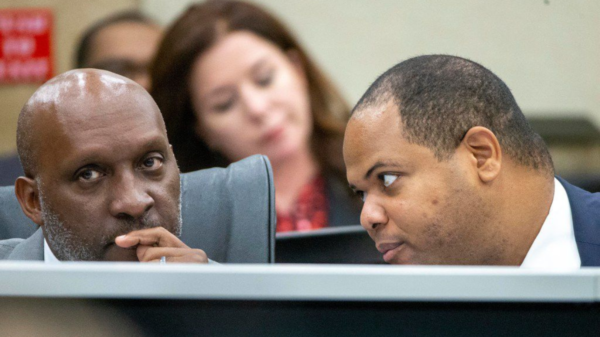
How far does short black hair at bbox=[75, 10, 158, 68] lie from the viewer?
11.6 feet

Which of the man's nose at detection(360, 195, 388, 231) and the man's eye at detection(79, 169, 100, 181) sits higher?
the man's eye at detection(79, 169, 100, 181)

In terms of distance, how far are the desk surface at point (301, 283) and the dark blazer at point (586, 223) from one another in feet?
1.95

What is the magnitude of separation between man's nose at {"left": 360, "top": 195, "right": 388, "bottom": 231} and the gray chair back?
0.28 meters

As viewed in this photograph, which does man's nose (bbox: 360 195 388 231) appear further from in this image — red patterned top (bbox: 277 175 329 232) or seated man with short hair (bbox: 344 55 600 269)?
red patterned top (bbox: 277 175 329 232)

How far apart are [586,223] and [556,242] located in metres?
0.06

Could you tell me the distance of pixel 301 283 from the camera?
68 cm

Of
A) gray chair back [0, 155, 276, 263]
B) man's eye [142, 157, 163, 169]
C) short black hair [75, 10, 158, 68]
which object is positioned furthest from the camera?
short black hair [75, 10, 158, 68]

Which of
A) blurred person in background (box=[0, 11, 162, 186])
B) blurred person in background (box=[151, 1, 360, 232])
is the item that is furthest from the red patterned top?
blurred person in background (box=[0, 11, 162, 186])

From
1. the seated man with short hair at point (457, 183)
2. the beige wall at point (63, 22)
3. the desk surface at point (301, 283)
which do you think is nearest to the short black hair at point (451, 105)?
the seated man with short hair at point (457, 183)

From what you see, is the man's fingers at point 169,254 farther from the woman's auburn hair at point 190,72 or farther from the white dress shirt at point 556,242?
the woman's auburn hair at point 190,72

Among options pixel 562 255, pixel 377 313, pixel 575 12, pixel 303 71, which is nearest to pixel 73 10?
pixel 303 71

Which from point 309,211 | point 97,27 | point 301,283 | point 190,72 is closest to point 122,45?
point 97,27

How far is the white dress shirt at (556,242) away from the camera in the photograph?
1.23 metres

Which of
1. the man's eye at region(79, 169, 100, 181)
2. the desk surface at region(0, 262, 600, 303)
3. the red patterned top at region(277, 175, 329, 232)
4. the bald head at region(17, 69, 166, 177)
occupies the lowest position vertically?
the red patterned top at region(277, 175, 329, 232)
